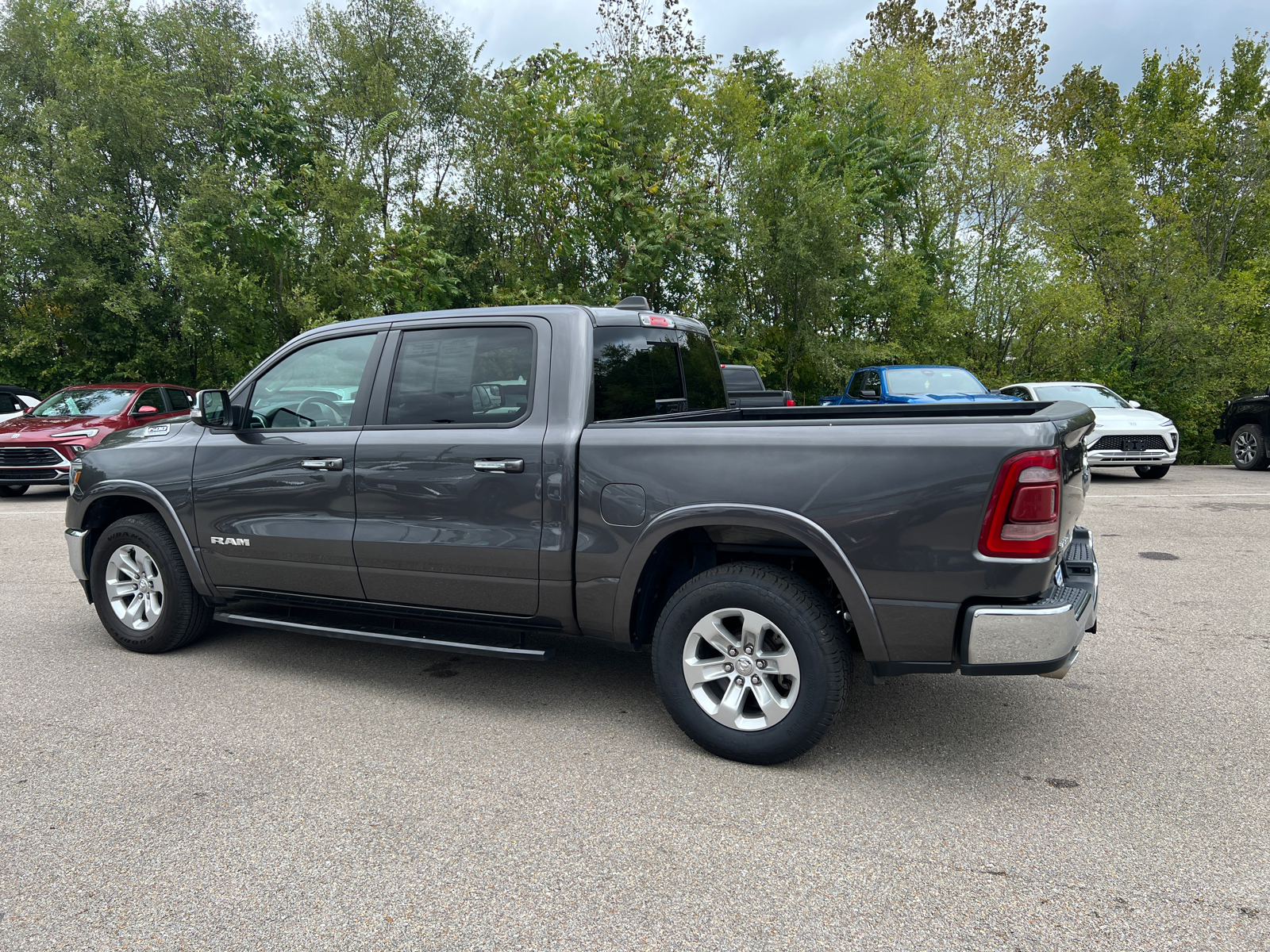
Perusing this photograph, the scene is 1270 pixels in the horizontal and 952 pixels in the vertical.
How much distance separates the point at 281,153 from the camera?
73.9 feet

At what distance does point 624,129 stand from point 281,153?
9491 millimetres

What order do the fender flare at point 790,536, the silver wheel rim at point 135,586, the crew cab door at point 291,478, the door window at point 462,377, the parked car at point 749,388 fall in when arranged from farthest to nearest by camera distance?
1. the parked car at point 749,388
2. the silver wheel rim at point 135,586
3. the crew cab door at point 291,478
4. the door window at point 462,377
5. the fender flare at point 790,536

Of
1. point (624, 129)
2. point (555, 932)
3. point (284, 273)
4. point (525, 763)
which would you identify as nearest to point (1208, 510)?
point (525, 763)

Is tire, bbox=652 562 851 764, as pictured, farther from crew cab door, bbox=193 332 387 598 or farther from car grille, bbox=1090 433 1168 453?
car grille, bbox=1090 433 1168 453

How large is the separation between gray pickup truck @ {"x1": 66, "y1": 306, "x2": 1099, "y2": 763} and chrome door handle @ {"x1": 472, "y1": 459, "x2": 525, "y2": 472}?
0.02 m

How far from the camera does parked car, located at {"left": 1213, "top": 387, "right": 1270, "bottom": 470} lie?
15.6 meters

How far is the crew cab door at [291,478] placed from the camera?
4.26 metres

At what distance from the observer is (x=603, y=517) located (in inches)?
142

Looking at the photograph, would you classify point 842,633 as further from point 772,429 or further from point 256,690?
point 256,690

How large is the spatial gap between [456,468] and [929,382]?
11.6m

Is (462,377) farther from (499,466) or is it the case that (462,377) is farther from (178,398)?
(178,398)

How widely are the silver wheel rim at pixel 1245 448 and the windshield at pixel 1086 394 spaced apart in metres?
3.19

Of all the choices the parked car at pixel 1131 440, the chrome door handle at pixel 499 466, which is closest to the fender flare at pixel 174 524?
the chrome door handle at pixel 499 466

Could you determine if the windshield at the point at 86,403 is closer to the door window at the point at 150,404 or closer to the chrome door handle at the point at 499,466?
the door window at the point at 150,404
